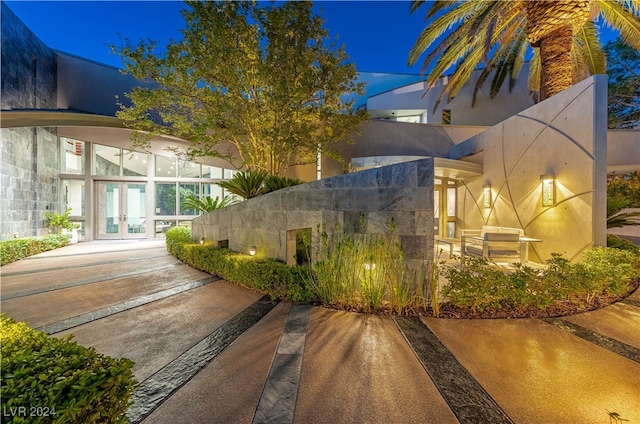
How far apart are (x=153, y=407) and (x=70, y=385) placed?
852 millimetres

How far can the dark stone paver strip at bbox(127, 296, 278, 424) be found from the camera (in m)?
1.95

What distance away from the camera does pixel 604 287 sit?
4.02m

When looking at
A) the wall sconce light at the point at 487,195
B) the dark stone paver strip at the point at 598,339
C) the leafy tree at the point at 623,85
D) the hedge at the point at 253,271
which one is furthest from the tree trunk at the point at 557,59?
the leafy tree at the point at 623,85

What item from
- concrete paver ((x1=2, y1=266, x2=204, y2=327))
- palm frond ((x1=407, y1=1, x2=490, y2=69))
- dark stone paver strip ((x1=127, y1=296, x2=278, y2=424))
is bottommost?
dark stone paver strip ((x1=127, y1=296, x2=278, y2=424))

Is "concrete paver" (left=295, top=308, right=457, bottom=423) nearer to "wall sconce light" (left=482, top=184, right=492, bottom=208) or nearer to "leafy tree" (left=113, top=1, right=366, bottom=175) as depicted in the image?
"leafy tree" (left=113, top=1, right=366, bottom=175)

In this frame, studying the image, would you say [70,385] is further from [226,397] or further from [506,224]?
[506,224]

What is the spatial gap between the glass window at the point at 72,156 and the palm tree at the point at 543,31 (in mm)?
13806

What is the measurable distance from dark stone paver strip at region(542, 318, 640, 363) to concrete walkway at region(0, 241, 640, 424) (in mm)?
21

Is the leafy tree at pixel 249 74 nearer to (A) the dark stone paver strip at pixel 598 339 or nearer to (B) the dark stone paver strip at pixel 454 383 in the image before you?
(B) the dark stone paver strip at pixel 454 383

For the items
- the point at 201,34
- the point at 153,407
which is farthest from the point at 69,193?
the point at 153,407

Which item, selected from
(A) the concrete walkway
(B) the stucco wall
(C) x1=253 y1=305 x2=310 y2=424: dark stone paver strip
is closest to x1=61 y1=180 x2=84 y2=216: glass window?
(A) the concrete walkway

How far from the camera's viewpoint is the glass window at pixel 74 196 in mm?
10570

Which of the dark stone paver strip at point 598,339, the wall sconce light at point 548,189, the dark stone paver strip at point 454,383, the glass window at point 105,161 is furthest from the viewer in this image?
the glass window at point 105,161

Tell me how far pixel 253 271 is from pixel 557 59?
8804mm
